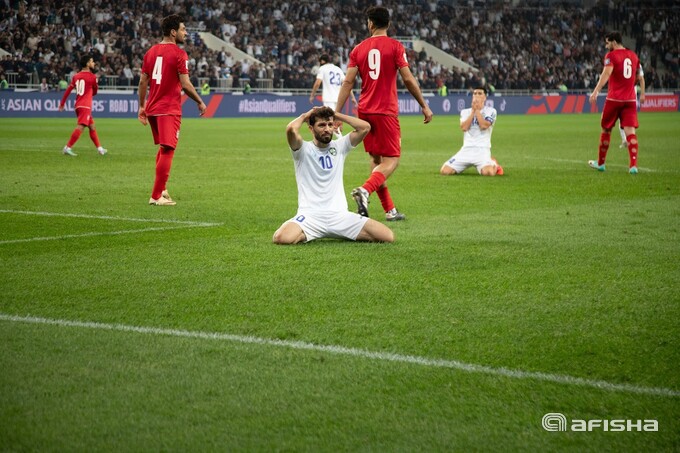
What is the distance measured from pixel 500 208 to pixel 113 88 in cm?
3060

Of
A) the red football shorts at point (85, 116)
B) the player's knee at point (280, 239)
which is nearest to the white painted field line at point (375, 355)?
the player's knee at point (280, 239)

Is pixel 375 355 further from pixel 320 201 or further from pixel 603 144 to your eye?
pixel 603 144

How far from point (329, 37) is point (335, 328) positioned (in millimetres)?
46644

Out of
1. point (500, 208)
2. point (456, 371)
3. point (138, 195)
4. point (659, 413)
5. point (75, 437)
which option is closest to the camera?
point (75, 437)

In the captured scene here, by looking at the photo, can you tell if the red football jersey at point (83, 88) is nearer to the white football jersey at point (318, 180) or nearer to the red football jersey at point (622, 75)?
the red football jersey at point (622, 75)

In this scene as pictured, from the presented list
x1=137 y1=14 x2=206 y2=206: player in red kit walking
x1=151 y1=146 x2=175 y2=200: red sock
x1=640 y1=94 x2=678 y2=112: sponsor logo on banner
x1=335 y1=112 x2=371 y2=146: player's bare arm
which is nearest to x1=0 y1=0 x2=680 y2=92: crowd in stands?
x1=640 y1=94 x2=678 y2=112: sponsor logo on banner

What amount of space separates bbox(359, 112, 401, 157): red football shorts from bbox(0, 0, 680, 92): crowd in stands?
97.9ft

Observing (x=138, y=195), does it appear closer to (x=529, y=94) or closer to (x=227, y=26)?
(x=227, y=26)

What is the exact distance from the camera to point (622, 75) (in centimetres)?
1650

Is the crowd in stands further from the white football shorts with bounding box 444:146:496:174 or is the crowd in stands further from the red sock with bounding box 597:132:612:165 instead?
the red sock with bounding box 597:132:612:165

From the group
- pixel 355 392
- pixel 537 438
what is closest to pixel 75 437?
pixel 355 392

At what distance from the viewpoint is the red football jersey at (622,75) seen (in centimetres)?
1648

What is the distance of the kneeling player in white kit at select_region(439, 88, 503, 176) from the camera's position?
16.0 m

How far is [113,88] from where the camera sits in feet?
129
